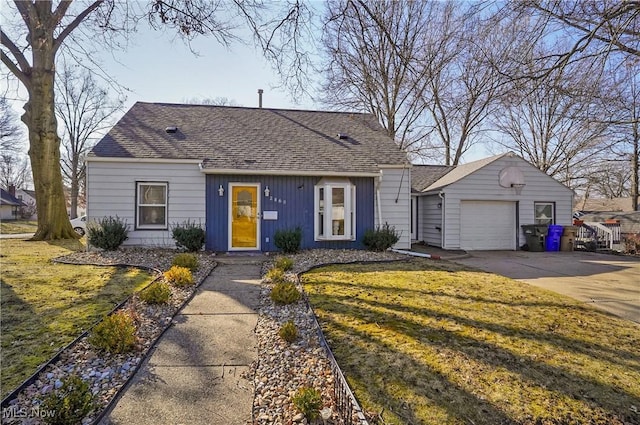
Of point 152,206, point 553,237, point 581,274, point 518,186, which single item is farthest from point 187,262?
point 553,237

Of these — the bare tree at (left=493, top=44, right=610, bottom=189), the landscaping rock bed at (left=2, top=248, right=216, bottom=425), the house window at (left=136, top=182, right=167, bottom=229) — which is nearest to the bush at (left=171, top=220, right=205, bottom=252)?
the house window at (left=136, top=182, right=167, bottom=229)

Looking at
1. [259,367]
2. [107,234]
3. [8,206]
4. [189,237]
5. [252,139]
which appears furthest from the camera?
[8,206]

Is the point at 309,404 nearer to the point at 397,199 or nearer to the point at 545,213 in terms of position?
the point at 397,199

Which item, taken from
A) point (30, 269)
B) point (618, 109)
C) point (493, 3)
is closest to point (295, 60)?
point (493, 3)

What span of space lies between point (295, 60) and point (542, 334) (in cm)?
494

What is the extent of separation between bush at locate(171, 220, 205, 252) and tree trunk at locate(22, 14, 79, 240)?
20.3ft

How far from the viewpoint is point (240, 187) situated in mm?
A: 10266

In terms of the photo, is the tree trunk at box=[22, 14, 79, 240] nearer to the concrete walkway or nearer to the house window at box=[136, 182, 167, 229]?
the house window at box=[136, 182, 167, 229]

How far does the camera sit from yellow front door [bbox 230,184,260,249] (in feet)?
33.7

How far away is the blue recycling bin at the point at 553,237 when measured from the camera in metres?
12.6

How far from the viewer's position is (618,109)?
9.15 m

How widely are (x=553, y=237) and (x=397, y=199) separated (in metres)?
6.26

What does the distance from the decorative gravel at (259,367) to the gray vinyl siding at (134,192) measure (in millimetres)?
5319

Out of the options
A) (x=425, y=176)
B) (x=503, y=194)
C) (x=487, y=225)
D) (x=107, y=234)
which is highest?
(x=425, y=176)
